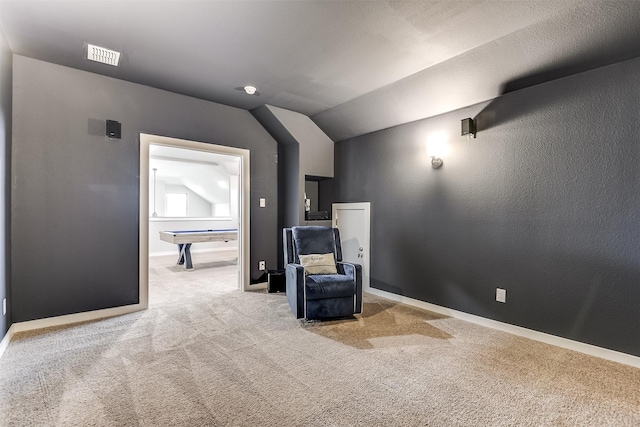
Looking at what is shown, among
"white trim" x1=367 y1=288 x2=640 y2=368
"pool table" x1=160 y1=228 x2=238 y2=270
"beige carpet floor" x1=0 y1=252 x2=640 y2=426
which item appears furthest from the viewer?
"pool table" x1=160 y1=228 x2=238 y2=270

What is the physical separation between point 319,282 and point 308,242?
0.66 m

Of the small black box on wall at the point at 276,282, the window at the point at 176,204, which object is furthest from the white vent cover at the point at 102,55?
the window at the point at 176,204

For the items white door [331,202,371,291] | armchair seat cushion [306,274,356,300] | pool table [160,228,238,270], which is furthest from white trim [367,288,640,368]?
pool table [160,228,238,270]

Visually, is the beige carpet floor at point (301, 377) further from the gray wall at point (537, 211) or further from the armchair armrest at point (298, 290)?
the gray wall at point (537, 211)

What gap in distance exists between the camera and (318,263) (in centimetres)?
350

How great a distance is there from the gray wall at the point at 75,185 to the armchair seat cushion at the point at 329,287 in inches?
81.3

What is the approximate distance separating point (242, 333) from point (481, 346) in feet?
7.02

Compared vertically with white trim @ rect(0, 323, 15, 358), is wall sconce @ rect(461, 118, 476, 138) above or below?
above

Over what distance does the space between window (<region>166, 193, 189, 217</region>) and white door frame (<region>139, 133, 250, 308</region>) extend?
6.27 meters

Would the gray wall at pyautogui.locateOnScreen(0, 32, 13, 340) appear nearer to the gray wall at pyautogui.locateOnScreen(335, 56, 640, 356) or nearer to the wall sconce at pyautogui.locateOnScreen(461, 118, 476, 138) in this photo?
the gray wall at pyautogui.locateOnScreen(335, 56, 640, 356)

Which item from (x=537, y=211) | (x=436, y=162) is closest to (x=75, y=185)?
(x=436, y=162)

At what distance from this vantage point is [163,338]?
278cm

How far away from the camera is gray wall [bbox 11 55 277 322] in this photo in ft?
9.62

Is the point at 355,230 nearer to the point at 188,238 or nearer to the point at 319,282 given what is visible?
the point at 319,282
